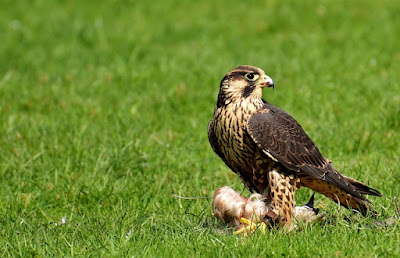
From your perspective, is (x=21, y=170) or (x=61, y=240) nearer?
(x=61, y=240)

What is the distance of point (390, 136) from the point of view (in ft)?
23.4

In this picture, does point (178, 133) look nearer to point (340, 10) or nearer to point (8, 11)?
point (340, 10)

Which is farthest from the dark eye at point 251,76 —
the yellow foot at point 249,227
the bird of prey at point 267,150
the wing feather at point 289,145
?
the yellow foot at point 249,227

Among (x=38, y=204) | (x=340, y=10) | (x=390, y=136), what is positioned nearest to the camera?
(x=38, y=204)

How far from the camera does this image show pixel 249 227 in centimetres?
477

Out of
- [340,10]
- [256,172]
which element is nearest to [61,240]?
[256,172]

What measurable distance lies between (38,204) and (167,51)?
484 centimetres

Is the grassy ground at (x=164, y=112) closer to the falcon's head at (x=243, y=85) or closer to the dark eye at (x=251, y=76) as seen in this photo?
the falcon's head at (x=243, y=85)

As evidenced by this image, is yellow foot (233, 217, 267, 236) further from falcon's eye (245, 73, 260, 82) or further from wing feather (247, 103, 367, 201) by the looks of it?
falcon's eye (245, 73, 260, 82)

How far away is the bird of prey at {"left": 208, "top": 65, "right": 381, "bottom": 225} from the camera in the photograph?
495cm

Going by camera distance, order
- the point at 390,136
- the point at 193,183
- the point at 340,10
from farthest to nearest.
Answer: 1. the point at 340,10
2. the point at 390,136
3. the point at 193,183

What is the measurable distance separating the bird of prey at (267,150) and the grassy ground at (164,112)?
24 centimetres

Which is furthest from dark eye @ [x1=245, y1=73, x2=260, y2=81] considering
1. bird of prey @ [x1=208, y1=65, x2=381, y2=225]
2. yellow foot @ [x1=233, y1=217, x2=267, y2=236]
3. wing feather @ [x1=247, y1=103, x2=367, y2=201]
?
yellow foot @ [x1=233, y1=217, x2=267, y2=236]

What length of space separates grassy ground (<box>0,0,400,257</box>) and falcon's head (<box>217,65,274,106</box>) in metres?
0.87
